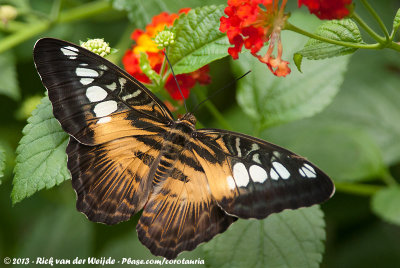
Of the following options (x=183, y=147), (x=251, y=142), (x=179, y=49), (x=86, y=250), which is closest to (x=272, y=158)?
(x=251, y=142)

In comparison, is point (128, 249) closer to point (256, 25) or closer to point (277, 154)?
point (277, 154)

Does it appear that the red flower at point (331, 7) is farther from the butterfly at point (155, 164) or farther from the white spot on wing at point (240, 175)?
the white spot on wing at point (240, 175)

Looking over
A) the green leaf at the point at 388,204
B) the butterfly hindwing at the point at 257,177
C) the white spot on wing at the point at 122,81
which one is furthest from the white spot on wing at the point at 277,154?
the green leaf at the point at 388,204

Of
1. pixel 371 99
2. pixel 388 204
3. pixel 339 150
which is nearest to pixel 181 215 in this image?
pixel 388 204

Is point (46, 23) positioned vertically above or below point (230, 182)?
above

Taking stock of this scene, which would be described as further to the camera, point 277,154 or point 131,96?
point 131,96
